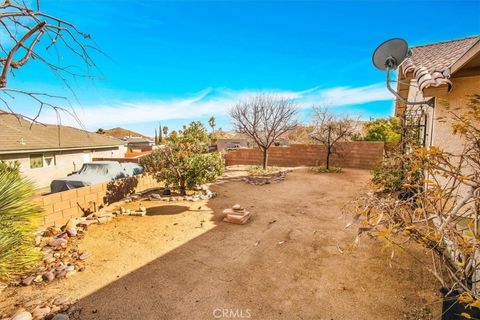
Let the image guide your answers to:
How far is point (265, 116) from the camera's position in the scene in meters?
16.1

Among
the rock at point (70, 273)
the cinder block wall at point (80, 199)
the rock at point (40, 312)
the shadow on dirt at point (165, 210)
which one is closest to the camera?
the rock at point (40, 312)

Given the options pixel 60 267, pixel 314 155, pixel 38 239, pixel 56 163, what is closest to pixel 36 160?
pixel 56 163

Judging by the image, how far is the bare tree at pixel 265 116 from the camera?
16.0 m

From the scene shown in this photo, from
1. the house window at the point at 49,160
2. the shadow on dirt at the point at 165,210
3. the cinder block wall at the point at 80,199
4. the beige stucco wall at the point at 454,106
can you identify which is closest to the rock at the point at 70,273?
the cinder block wall at the point at 80,199

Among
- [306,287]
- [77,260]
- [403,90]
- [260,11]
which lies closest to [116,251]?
[77,260]

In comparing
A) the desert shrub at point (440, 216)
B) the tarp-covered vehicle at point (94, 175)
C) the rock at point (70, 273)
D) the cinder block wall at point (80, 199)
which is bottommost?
the rock at point (70, 273)

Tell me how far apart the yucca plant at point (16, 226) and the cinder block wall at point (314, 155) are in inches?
608

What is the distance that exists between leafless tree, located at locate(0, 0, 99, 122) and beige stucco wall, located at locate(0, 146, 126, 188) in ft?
46.9

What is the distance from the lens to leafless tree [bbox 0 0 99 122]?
71.6 inches

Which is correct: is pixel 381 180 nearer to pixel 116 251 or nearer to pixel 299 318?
pixel 299 318

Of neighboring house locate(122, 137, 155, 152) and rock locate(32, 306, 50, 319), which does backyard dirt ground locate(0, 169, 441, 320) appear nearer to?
rock locate(32, 306, 50, 319)

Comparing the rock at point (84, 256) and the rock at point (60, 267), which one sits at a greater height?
the rock at point (60, 267)

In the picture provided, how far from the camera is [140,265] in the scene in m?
4.34

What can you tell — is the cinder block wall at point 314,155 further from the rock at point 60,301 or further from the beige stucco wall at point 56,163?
the rock at point 60,301
